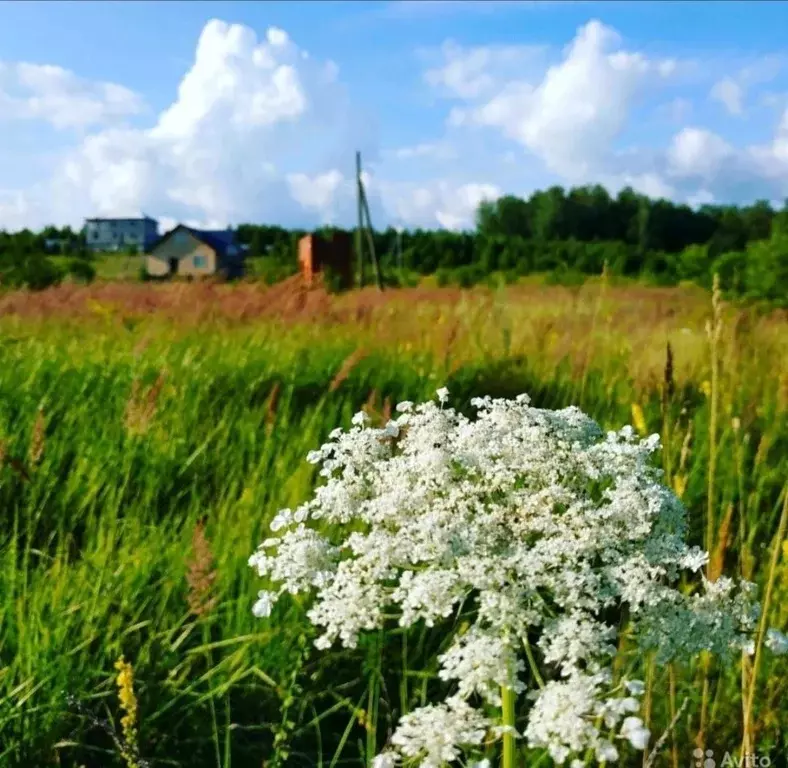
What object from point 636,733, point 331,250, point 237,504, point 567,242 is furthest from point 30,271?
point 567,242

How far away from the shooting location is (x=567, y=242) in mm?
67250

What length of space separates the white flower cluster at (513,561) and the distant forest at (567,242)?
2221 centimetres

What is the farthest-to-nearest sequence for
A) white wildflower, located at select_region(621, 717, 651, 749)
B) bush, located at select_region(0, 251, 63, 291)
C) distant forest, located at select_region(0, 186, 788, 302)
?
distant forest, located at select_region(0, 186, 788, 302) < bush, located at select_region(0, 251, 63, 291) < white wildflower, located at select_region(621, 717, 651, 749)

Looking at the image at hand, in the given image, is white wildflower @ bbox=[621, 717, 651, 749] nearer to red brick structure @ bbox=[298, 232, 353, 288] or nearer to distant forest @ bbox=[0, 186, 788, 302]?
distant forest @ bbox=[0, 186, 788, 302]

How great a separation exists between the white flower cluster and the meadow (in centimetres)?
25

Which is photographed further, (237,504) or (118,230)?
(118,230)

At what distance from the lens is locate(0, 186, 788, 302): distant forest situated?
40.9m

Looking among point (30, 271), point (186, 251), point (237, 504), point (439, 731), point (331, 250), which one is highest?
point (186, 251)

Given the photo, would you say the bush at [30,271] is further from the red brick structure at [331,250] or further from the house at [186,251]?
the house at [186,251]

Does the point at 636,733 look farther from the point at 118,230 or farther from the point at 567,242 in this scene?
the point at 118,230

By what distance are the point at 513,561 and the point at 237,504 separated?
226cm

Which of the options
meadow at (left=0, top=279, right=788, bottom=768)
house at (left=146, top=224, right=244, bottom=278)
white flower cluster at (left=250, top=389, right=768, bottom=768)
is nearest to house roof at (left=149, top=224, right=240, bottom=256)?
house at (left=146, top=224, right=244, bottom=278)

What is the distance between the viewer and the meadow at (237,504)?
2363 millimetres

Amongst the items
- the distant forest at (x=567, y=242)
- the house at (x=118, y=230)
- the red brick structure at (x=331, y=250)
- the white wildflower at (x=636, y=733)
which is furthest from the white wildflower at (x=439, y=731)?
the house at (x=118, y=230)
